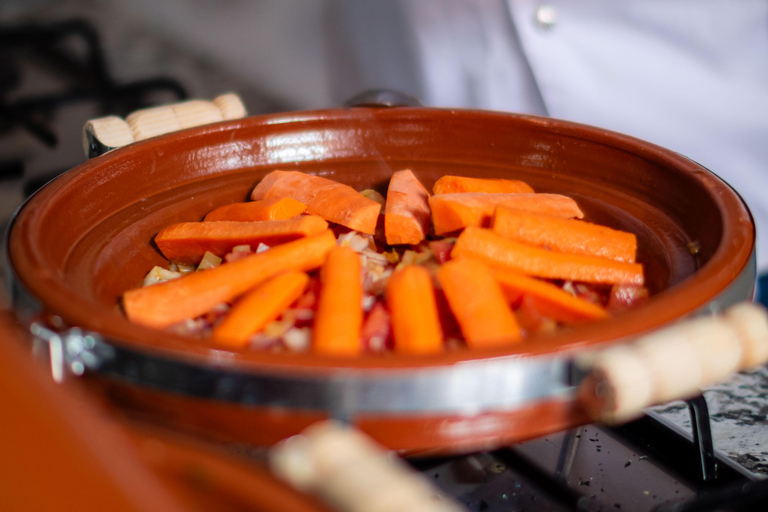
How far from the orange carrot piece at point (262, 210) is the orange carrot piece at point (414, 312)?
273mm

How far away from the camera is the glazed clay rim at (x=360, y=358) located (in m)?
0.54

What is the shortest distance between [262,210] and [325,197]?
103 mm

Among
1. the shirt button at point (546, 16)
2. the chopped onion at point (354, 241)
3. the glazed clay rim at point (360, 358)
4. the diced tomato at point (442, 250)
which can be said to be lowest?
the chopped onion at point (354, 241)

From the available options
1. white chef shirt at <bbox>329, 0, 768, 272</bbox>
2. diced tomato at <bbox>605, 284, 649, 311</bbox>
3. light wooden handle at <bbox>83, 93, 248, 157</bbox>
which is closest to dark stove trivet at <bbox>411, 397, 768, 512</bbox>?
diced tomato at <bbox>605, 284, 649, 311</bbox>

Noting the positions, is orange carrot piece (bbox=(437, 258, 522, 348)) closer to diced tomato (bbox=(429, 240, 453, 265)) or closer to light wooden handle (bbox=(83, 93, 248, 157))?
diced tomato (bbox=(429, 240, 453, 265))

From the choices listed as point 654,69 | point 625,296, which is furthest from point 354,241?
point 654,69

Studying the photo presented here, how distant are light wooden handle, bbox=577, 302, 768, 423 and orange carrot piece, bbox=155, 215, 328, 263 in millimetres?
450

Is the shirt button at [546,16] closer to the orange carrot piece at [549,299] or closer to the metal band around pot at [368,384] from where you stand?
the orange carrot piece at [549,299]

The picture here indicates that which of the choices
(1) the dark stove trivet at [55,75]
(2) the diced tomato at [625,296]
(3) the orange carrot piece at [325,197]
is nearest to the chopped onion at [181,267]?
(3) the orange carrot piece at [325,197]

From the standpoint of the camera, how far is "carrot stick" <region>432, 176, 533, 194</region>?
1.02m

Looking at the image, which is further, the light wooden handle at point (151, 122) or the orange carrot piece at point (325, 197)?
the light wooden handle at point (151, 122)

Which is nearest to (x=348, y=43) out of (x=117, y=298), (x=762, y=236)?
(x=762, y=236)

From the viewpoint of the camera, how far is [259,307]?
73 cm

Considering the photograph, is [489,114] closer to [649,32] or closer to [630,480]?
[630,480]
